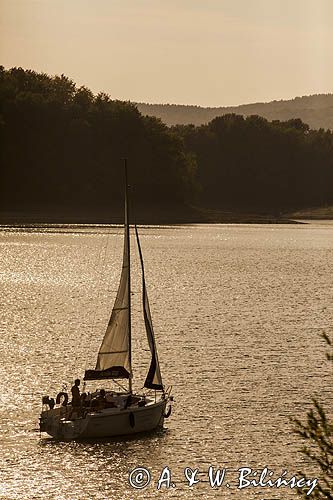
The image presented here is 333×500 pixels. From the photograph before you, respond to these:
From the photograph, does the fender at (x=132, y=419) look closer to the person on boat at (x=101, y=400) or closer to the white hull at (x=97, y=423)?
the white hull at (x=97, y=423)

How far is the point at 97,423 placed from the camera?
50.7 meters

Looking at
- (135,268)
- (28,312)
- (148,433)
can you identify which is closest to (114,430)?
(148,433)

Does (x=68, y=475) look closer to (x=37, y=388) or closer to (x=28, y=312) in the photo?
(x=37, y=388)

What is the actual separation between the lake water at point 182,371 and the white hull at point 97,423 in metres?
0.49

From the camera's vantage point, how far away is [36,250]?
19000 cm

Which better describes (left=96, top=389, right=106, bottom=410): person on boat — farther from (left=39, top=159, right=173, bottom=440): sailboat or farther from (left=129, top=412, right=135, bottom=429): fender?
(left=129, top=412, right=135, bottom=429): fender

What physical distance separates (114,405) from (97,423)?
4.21 feet

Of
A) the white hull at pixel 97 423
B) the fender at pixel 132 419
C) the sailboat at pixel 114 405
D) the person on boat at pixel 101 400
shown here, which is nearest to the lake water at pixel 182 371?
the white hull at pixel 97 423

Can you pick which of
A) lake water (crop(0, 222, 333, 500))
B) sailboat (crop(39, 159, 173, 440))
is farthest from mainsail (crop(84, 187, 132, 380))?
lake water (crop(0, 222, 333, 500))

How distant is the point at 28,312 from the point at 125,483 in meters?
55.5

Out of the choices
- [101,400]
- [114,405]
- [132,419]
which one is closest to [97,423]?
[101,400]

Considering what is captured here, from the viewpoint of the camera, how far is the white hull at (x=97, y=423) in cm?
5056

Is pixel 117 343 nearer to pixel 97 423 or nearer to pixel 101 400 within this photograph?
pixel 101 400

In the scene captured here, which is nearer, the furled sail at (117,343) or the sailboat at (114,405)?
the sailboat at (114,405)
